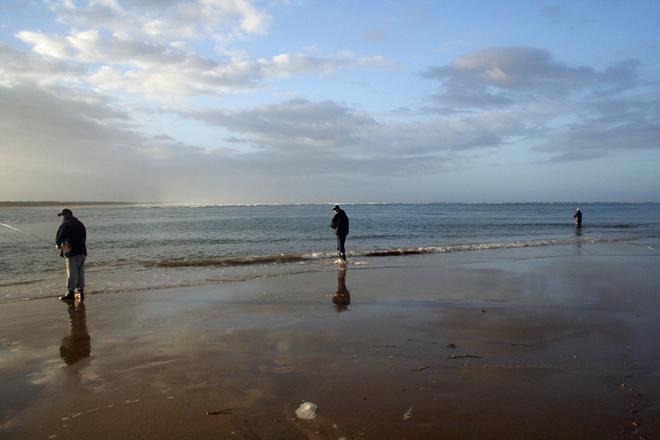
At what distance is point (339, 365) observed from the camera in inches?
219

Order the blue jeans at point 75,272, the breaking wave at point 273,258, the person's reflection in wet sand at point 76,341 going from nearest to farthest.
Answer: the person's reflection in wet sand at point 76,341
the blue jeans at point 75,272
the breaking wave at point 273,258

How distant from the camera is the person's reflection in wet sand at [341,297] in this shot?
9008 mm

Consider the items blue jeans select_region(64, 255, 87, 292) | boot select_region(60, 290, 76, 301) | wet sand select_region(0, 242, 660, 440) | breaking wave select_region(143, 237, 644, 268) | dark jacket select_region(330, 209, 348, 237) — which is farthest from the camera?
dark jacket select_region(330, 209, 348, 237)

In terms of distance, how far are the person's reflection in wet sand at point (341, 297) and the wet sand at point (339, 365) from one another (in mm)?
85

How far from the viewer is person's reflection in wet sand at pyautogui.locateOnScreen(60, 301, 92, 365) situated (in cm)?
615

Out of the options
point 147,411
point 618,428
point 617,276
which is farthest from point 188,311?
point 617,276

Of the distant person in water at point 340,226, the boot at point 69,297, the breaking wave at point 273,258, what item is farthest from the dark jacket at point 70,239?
the distant person in water at point 340,226

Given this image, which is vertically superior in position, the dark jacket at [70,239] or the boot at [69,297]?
the dark jacket at [70,239]

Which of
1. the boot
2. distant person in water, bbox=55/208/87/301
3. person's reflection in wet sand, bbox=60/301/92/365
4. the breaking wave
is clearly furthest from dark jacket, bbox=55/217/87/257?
the breaking wave

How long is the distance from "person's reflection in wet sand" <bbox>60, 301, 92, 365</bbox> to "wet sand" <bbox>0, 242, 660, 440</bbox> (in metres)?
0.05

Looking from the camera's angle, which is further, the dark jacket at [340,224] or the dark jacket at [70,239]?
the dark jacket at [340,224]

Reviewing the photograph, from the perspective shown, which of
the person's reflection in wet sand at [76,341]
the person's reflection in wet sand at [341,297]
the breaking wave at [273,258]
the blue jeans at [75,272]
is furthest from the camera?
the breaking wave at [273,258]

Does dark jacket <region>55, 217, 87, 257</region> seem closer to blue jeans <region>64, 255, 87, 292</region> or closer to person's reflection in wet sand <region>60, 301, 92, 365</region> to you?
blue jeans <region>64, 255, 87, 292</region>

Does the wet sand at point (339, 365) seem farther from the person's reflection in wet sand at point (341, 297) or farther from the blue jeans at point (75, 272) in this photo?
the blue jeans at point (75, 272)
